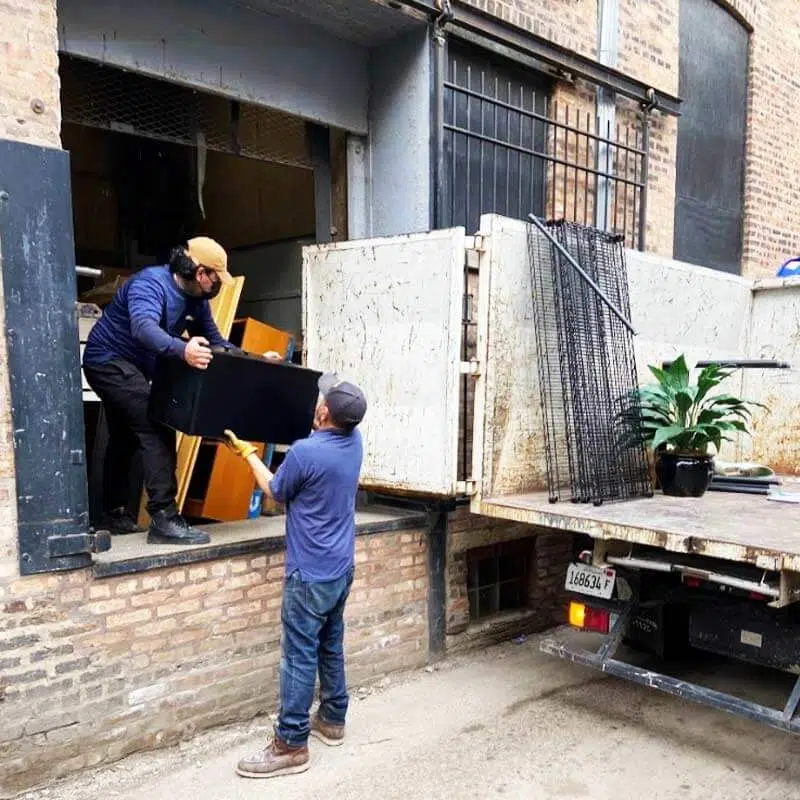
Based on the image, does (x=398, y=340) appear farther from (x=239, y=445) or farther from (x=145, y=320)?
(x=145, y=320)

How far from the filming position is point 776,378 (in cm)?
577

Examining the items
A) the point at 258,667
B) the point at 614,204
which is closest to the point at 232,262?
the point at 614,204

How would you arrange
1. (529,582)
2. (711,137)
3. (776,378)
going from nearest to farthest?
1. (529,582)
2. (776,378)
3. (711,137)

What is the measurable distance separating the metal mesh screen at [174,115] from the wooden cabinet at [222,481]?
1232mm

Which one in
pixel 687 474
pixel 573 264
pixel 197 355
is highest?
pixel 573 264

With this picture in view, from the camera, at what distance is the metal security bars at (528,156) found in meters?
5.38

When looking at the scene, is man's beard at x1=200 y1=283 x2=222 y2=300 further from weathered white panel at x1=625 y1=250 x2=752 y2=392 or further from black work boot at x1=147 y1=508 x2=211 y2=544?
weathered white panel at x1=625 y1=250 x2=752 y2=392

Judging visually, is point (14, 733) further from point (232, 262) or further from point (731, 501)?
point (232, 262)

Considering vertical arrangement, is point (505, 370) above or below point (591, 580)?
above

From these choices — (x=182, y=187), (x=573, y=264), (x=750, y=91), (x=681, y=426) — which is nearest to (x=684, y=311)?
(x=681, y=426)

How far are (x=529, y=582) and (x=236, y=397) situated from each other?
292 cm

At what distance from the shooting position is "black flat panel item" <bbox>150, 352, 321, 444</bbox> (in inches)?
137

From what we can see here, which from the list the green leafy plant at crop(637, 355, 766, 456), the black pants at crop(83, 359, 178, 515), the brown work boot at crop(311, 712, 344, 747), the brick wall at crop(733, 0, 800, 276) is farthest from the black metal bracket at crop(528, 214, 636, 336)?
the brick wall at crop(733, 0, 800, 276)

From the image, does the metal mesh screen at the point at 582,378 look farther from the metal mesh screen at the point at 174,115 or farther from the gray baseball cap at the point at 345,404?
the metal mesh screen at the point at 174,115
